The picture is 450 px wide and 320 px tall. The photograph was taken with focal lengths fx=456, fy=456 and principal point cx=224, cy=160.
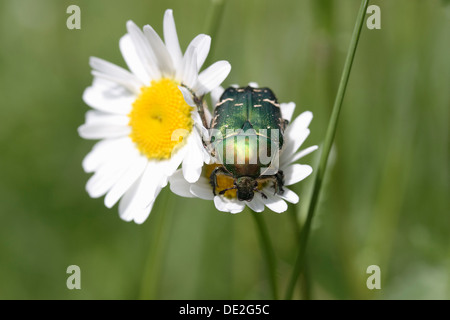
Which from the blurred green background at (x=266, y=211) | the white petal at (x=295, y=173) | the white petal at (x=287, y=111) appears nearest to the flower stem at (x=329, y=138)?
the white petal at (x=295, y=173)

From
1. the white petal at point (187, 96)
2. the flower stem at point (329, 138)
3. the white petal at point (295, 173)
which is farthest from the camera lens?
the white petal at point (295, 173)

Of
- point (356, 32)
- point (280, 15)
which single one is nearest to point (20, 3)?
point (280, 15)

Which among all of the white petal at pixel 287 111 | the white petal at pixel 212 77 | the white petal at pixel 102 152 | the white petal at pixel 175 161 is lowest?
the white petal at pixel 175 161

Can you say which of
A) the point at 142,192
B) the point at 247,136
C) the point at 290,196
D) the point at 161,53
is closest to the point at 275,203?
the point at 290,196

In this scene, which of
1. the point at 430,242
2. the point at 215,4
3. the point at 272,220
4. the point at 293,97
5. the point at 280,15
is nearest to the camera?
the point at 215,4

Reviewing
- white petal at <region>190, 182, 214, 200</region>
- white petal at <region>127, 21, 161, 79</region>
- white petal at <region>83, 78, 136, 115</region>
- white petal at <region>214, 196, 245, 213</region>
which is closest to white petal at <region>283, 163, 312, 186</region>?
white petal at <region>214, 196, 245, 213</region>

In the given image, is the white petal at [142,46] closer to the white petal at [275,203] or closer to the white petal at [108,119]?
the white petal at [108,119]

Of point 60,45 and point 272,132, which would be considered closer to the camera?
point 272,132

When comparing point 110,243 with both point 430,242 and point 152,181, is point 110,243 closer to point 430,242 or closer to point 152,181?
point 152,181
